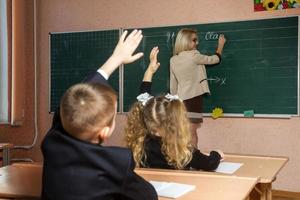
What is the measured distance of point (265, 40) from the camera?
3832 millimetres

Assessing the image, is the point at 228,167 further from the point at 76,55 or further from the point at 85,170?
the point at 76,55

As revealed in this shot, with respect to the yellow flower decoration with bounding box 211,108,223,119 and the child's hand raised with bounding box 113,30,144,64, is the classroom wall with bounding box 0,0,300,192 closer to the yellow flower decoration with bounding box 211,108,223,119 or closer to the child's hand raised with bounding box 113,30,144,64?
the yellow flower decoration with bounding box 211,108,223,119

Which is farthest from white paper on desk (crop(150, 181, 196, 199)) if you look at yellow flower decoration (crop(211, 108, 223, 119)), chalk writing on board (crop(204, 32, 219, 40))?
chalk writing on board (crop(204, 32, 219, 40))

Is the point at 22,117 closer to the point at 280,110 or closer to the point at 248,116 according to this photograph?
the point at 248,116

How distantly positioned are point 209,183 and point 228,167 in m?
0.47

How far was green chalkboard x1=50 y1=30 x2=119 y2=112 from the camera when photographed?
459 cm

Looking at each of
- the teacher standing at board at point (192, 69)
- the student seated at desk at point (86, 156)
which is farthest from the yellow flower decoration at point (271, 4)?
the student seated at desk at point (86, 156)

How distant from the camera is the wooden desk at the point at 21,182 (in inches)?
59.8

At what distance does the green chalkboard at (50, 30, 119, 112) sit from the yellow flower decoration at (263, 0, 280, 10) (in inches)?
66.2

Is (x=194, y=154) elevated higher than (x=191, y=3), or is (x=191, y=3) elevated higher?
(x=191, y=3)

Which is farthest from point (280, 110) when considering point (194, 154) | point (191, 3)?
point (194, 154)

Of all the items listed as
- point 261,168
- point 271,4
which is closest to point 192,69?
point 271,4

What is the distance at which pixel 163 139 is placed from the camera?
200 cm

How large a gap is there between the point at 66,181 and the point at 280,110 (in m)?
3.06
